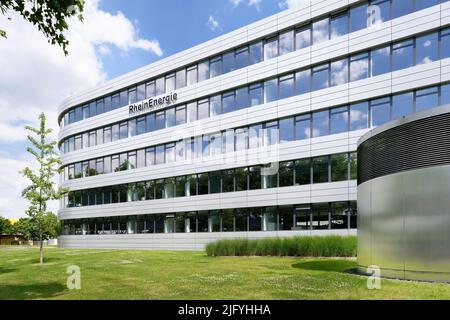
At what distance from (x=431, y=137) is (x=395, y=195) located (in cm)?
225

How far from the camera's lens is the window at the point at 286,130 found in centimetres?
3716

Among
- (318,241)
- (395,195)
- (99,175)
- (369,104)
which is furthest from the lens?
(99,175)

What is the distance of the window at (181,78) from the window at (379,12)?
20.4m

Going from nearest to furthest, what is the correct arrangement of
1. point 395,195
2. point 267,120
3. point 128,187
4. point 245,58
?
1. point 395,195
2. point 267,120
3. point 245,58
4. point 128,187

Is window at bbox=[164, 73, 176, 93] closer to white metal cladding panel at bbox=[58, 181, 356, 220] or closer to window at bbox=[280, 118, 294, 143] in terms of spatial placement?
white metal cladding panel at bbox=[58, 181, 356, 220]

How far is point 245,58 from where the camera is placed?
41.3 metres

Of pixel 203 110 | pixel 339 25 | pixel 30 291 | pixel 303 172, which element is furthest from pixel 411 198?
pixel 203 110

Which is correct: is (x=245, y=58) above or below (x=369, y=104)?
above

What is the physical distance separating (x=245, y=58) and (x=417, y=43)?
15516mm

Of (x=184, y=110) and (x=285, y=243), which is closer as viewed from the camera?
(x=285, y=243)

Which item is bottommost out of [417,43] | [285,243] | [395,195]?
[285,243]

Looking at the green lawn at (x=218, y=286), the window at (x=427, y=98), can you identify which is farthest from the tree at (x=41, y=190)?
the window at (x=427, y=98)

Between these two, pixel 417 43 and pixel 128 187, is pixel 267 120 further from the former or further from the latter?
pixel 128 187
